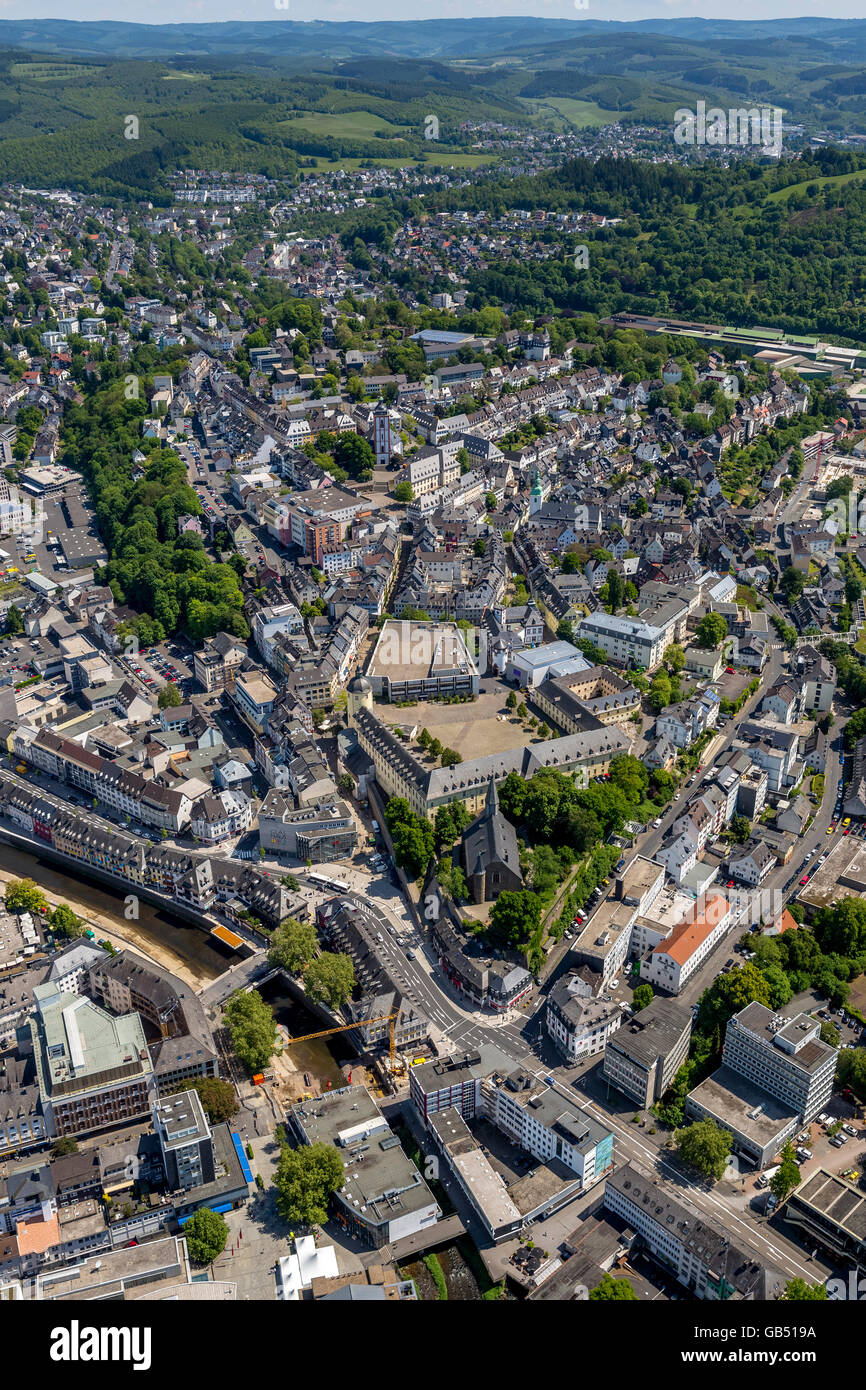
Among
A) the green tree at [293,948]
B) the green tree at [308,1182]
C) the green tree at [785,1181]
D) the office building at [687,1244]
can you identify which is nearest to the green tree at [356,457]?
the green tree at [293,948]

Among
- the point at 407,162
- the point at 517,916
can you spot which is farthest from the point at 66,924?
the point at 407,162

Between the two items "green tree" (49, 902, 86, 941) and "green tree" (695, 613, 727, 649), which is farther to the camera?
"green tree" (695, 613, 727, 649)

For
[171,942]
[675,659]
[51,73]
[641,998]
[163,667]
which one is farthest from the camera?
[51,73]

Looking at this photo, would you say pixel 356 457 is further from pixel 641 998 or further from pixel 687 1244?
pixel 687 1244

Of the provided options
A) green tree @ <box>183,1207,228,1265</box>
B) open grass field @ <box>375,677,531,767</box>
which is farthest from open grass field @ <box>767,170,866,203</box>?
green tree @ <box>183,1207,228,1265</box>

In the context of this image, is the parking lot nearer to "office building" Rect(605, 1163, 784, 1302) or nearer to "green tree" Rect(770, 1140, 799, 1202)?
"office building" Rect(605, 1163, 784, 1302)
